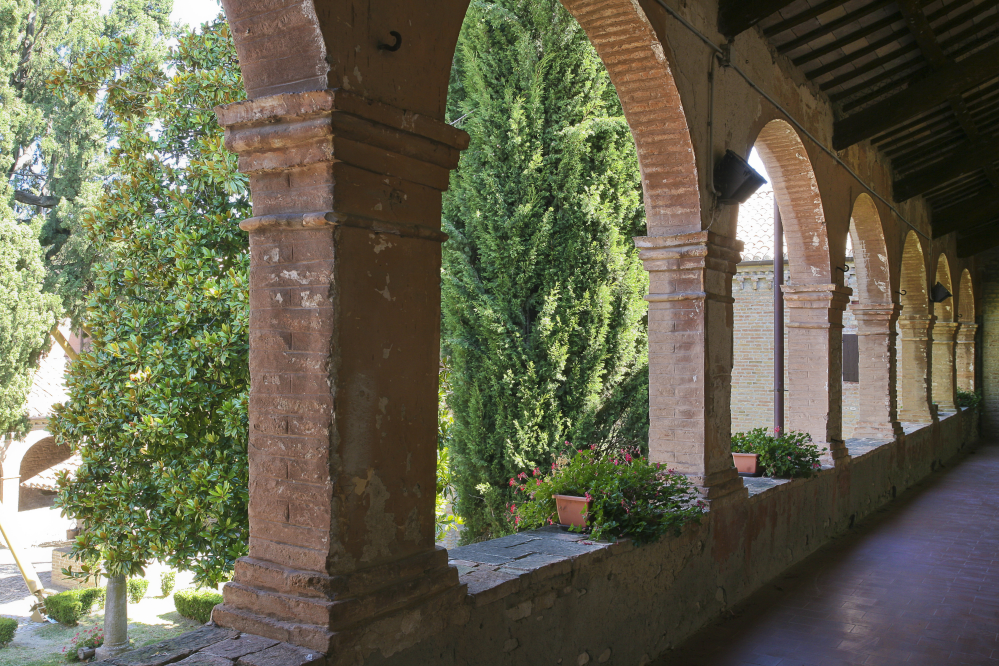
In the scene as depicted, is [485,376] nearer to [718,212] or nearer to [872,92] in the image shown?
[718,212]

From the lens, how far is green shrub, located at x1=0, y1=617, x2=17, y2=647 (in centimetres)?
885

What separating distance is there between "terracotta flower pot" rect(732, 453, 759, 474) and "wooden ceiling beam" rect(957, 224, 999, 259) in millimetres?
11849

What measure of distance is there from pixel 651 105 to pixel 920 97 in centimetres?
426

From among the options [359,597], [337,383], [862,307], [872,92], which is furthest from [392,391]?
[862,307]

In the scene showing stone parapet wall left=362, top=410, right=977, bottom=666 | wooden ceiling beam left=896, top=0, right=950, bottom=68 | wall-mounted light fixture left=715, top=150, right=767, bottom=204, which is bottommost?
stone parapet wall left=362, top=410, right=977, bottom=666

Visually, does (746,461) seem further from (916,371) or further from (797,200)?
(916,371)

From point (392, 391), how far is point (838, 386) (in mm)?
6578

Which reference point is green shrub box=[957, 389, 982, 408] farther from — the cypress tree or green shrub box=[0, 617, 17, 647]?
green shrub box=[0, 617, 17, 647]

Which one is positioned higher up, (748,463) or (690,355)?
(690,355)

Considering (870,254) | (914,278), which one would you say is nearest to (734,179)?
(870,254)

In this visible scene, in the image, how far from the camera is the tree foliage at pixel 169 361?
502 centimetres

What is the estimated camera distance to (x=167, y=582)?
35.4 ft

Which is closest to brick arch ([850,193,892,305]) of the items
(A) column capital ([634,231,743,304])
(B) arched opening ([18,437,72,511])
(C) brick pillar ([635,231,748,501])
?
(A) column capital ([634,231,743,304])

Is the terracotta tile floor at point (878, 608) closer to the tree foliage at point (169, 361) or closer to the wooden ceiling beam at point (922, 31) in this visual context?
the tree foliage at point (169, 361)
